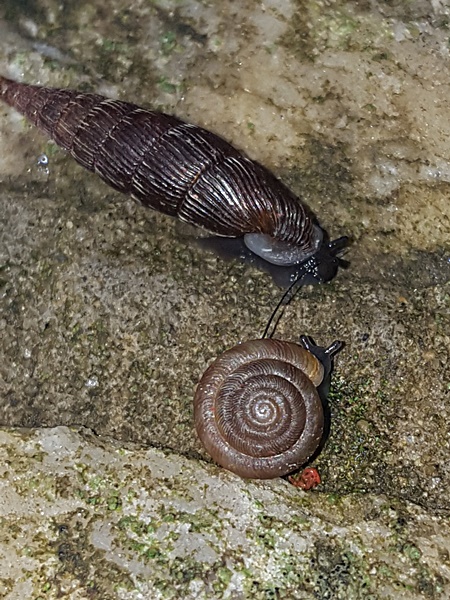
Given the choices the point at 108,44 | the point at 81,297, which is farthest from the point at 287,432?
the point at 108,44

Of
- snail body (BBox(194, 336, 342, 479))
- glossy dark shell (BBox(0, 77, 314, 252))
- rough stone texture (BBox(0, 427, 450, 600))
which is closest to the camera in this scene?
rough stone texture (BBox(0, 427, 450, 600))

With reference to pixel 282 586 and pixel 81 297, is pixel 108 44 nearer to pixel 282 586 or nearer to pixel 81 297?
pixel 81 297

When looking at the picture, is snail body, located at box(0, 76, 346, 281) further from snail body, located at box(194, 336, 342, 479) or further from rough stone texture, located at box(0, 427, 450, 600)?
rough stone texture, located at box(0, 427, 450, 600)

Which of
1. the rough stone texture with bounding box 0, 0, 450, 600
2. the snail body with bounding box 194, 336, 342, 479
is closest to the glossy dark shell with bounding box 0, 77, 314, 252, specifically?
the rough stone texture with bounding box 0, 0, 450, 600

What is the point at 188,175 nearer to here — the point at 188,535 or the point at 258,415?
the point at 258,415

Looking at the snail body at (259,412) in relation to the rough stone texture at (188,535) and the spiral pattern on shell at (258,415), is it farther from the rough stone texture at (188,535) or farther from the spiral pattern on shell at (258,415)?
the rough stone texture at (188,535)

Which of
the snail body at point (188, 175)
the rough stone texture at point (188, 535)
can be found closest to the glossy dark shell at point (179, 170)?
the snail body at point (188, 175)
